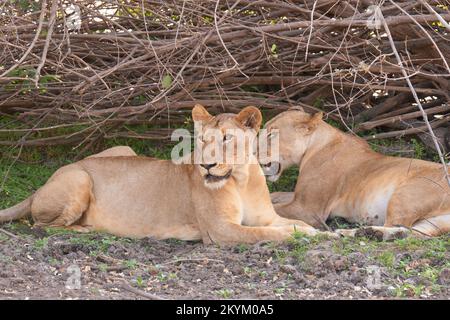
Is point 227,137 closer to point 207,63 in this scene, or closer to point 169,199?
point 169,199

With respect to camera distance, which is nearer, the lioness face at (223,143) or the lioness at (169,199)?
the lioness face at (223,143)

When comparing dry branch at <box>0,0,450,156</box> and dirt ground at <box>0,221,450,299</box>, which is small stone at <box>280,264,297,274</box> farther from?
dry branch at <box>0,0,450,156</box>

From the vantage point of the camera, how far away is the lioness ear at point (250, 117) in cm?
561

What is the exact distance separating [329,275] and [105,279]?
1.14m

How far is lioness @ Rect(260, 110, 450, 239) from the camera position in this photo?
5871 millimetres

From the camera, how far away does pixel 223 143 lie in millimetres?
5512

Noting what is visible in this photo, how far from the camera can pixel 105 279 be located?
493cm

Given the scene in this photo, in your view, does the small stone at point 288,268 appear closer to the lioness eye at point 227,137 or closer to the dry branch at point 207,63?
the lioness eye at point 227,137

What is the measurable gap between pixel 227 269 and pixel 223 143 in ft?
2.59

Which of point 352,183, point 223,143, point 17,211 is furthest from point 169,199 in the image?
point 352,183

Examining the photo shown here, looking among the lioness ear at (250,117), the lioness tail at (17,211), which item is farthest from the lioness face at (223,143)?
the lioness tail at (17,211)

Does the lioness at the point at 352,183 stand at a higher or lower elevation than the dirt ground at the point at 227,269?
higher

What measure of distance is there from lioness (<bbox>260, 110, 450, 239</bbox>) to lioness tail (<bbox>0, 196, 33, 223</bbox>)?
163 centimetres
